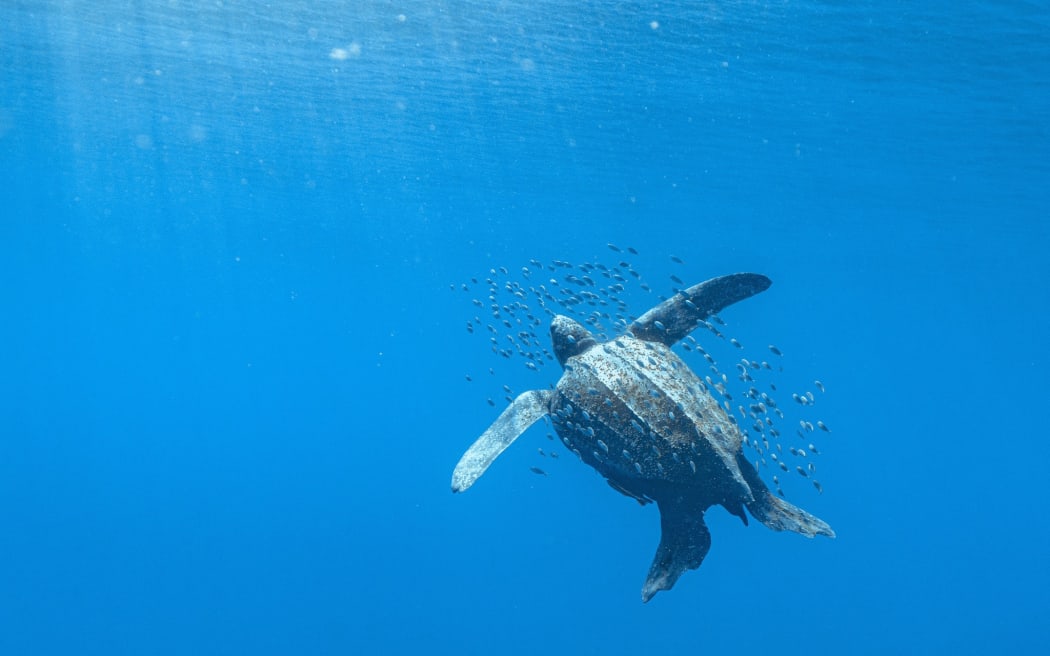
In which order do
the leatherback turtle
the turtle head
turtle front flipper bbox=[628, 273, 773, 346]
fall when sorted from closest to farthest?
the leatherback turtle
turtle front flipper bbox=[628, 273, 773, 346]
the turtle head

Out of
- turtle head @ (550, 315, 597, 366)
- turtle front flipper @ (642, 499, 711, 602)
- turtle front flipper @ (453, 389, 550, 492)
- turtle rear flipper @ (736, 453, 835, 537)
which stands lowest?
turtle front flipper @ (642, 499, 711, 602)

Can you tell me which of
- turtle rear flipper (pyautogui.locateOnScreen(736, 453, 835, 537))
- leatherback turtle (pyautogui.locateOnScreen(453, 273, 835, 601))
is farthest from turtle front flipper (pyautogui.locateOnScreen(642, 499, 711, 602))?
turtle rear flipper (pyautogui.locateOnScreen(736, 453, 835, 537))

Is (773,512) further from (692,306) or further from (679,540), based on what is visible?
(692,306)

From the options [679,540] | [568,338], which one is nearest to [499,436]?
[568,338]

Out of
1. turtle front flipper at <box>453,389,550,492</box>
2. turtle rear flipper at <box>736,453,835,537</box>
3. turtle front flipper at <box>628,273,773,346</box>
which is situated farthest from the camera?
turtle front flipper at <box>628,273,773,346</box>

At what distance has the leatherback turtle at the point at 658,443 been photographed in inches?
242

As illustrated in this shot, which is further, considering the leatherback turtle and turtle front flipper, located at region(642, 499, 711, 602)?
turtle front flipper, located at region(642, 499, 711, 602)

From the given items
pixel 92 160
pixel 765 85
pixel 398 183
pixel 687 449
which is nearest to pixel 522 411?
pixel 687 449

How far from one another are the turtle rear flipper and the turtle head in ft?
7.96

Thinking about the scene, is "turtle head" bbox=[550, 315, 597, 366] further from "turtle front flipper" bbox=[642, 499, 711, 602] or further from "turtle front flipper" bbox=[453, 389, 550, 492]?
"turtle front flipper" bbox=[642, 499, 711, 602]

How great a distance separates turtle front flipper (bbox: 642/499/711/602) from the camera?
21.8 ft

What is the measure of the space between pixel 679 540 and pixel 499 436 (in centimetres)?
206

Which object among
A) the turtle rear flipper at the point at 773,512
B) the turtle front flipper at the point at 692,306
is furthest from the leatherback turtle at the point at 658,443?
the turtle front flipper at the point at 692,306

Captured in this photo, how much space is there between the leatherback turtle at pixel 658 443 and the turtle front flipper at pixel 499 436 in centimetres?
1
